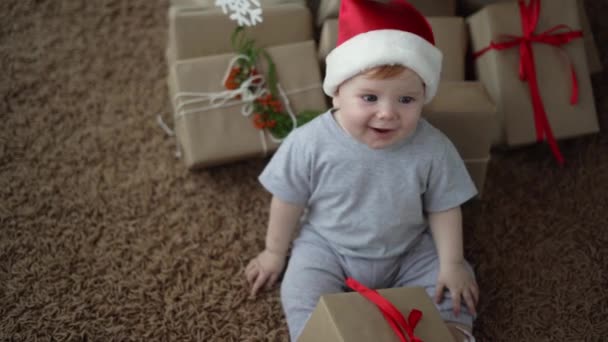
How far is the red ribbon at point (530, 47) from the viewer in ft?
3.89

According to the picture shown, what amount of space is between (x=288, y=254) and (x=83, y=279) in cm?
39

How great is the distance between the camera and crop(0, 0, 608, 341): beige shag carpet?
3.35 ft

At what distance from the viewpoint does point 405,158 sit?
916 mm

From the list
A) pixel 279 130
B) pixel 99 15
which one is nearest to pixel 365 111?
pixel 279 130

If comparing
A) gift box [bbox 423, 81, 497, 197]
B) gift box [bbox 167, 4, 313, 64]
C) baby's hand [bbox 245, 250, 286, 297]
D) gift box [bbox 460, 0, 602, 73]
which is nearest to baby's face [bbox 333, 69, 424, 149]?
gift box [bbox 423, 81, 497, 197]

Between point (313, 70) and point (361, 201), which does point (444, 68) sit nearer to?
point (313, 70)

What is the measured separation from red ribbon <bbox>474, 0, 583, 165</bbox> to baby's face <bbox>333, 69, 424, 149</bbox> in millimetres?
456

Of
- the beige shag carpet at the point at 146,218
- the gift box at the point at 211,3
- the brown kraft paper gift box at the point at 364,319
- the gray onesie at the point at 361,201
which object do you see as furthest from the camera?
the gift box at the point at 211,3

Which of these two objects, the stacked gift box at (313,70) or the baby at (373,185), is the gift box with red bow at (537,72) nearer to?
the stacked gift box at (313,70)

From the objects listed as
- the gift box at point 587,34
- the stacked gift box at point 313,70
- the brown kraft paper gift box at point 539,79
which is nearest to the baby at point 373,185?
the stacked gift box at point 313,70

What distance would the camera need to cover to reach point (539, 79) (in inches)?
47.3

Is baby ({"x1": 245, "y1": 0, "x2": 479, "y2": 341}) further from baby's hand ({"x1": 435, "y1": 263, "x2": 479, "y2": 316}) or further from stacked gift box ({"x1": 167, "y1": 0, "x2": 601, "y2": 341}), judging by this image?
stacked gift box ({"x1": 167, "y1": 0, "x2": 601, "y2": 341})

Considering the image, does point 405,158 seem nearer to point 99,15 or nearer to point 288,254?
point 288,254

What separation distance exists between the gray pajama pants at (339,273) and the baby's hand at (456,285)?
0.04ft
